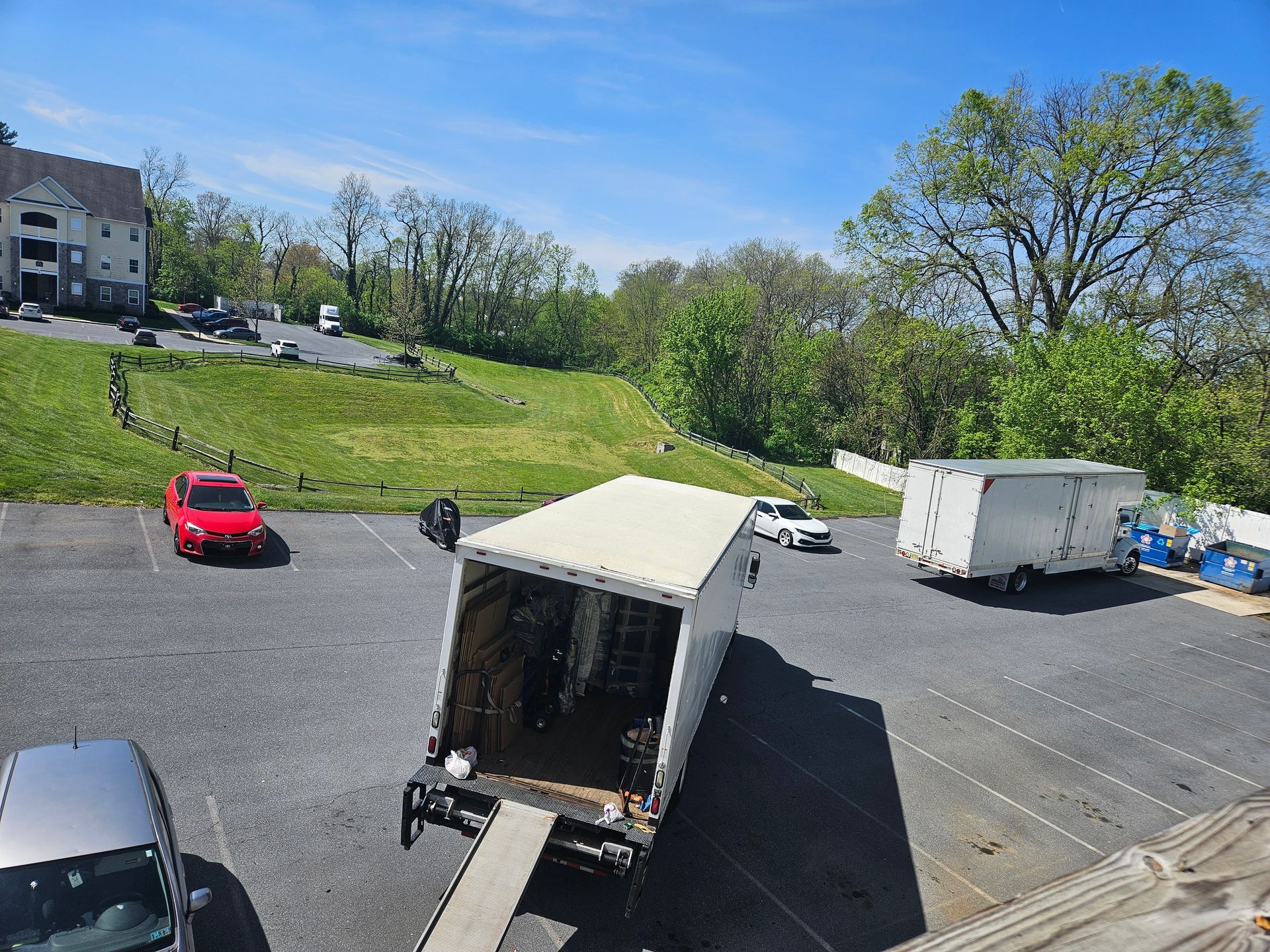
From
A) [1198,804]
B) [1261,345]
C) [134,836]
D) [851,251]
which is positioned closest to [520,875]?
[134,836]

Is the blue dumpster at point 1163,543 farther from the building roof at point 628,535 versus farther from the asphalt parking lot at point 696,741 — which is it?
the building roof at point 628,535

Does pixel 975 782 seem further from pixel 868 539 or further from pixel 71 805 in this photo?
pixel 868 539

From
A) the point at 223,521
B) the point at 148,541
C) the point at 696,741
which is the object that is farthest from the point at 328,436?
the point at 696,741

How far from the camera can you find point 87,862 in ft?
17.9

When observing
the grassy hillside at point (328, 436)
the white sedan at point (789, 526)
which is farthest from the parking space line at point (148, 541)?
the white sedan at point (789, 526)

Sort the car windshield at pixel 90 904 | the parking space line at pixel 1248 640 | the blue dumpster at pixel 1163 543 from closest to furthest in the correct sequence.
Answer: the car windshield at pixel 90 904 < the parking space line at pixel 1248 640 < the blue dumpster at pixel 1163 543

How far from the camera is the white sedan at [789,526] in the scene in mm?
25047

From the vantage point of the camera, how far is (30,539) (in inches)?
611

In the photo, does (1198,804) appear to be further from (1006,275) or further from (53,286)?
(53,286)

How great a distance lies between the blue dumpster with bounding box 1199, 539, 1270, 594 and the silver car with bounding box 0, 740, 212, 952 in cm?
3017

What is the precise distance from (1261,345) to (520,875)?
37.0 meters

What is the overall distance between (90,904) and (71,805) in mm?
920

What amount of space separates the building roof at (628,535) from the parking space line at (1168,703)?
373 inches

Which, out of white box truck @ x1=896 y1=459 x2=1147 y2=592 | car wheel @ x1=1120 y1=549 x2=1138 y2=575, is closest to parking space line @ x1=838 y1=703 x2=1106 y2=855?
white box truck @ x1=896 y1=459 x2=1147 y2=592
